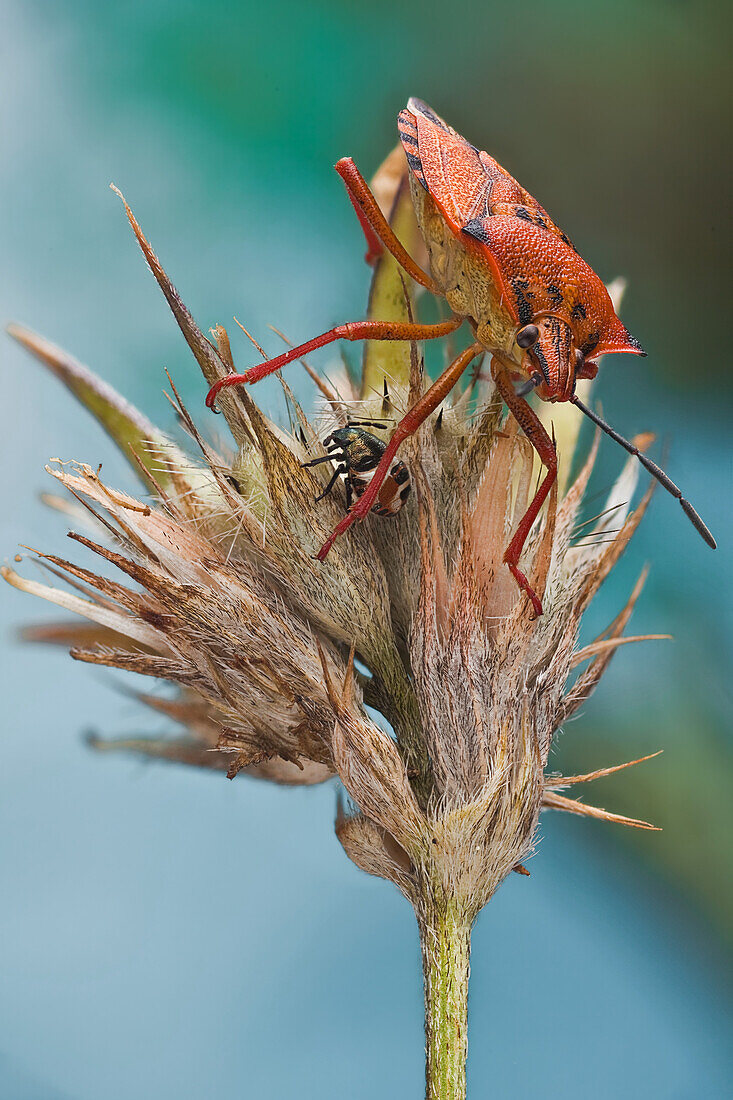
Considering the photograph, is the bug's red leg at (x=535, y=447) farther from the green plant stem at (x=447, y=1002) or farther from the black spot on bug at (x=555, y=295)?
the green plant stem at (x=447, y=1002)

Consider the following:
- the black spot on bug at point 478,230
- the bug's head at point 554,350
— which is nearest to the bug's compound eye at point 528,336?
the bug's head at point 554,350

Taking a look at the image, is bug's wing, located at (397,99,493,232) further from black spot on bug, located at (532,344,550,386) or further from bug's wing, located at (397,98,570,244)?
black spot on bug, located at (532,344,550,386)

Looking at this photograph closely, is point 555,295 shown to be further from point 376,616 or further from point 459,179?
point 376,616

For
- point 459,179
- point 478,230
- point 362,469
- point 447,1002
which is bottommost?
point 447,1002

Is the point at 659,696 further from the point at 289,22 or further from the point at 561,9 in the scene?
the point at 289,22

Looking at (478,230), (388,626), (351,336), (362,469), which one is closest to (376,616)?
(388,626)

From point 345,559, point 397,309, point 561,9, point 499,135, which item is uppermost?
point 561,9

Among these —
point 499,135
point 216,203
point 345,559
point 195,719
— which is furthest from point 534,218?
point 216,203
